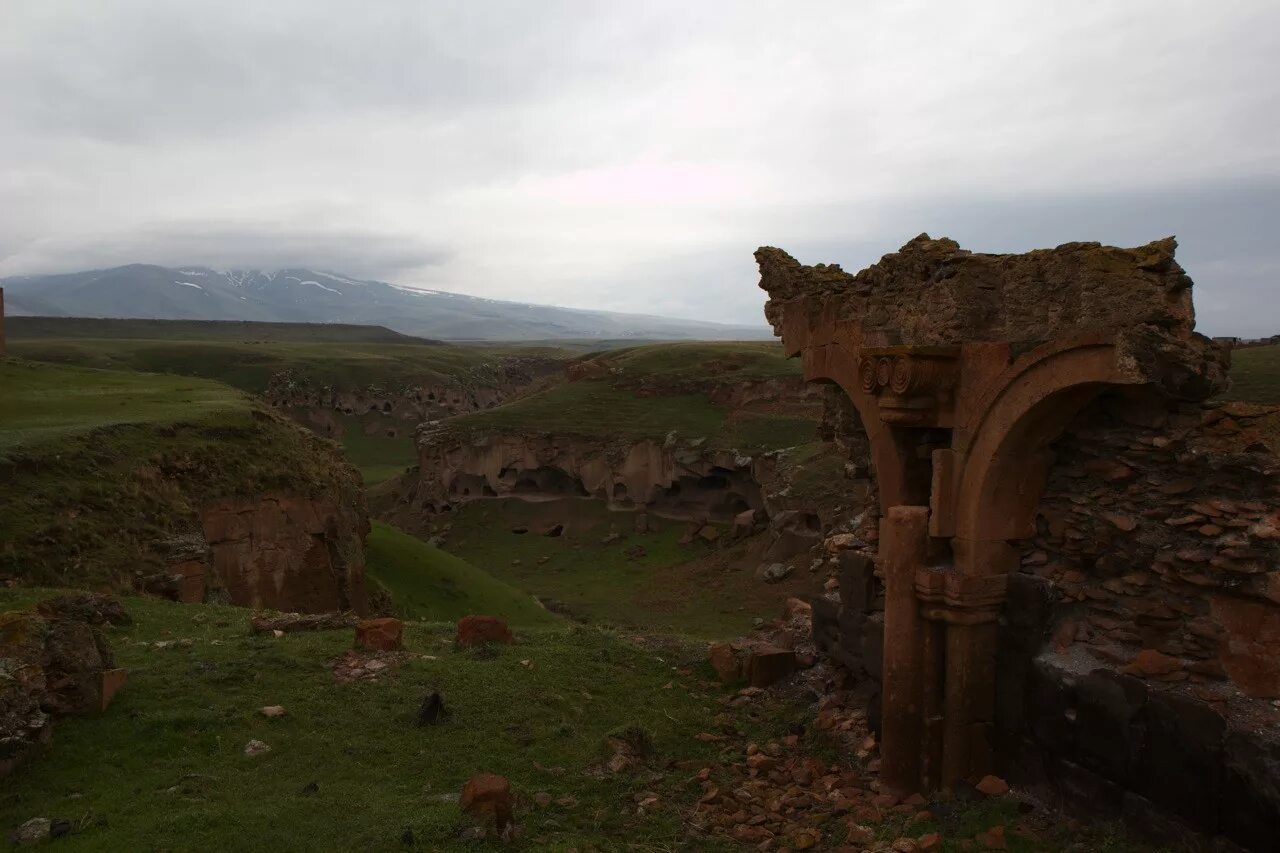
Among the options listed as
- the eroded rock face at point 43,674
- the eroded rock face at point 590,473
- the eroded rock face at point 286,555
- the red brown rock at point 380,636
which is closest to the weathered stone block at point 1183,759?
the red brown rock at point 380,636

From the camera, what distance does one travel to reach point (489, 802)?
6.98 meters

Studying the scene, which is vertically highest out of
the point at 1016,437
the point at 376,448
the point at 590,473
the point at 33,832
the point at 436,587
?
the point at 1016,437

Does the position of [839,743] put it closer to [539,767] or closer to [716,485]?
[539,767]

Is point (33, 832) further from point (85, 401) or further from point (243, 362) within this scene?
point (243, 362)

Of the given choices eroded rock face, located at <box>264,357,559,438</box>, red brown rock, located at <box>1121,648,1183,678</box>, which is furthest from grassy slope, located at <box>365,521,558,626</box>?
eroded rock face, located at <box>264,357,559,438</box>

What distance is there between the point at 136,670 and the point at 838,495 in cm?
2157

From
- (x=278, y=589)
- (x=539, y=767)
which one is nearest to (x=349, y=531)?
(x=278, y=589)

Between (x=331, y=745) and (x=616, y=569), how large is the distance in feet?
79.0

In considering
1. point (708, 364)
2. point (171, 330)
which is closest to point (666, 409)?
point (708, 364)

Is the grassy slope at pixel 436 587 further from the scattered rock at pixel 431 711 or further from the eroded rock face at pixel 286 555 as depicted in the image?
the scattered rock at pixel 431 711

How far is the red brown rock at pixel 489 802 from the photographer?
6.91m

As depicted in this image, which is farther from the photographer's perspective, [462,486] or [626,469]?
[462,486]

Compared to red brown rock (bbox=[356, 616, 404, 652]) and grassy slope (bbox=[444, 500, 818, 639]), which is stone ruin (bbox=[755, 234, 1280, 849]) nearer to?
red brown rock (bbox=[356, 616, 404, 652])

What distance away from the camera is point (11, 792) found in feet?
23.3
